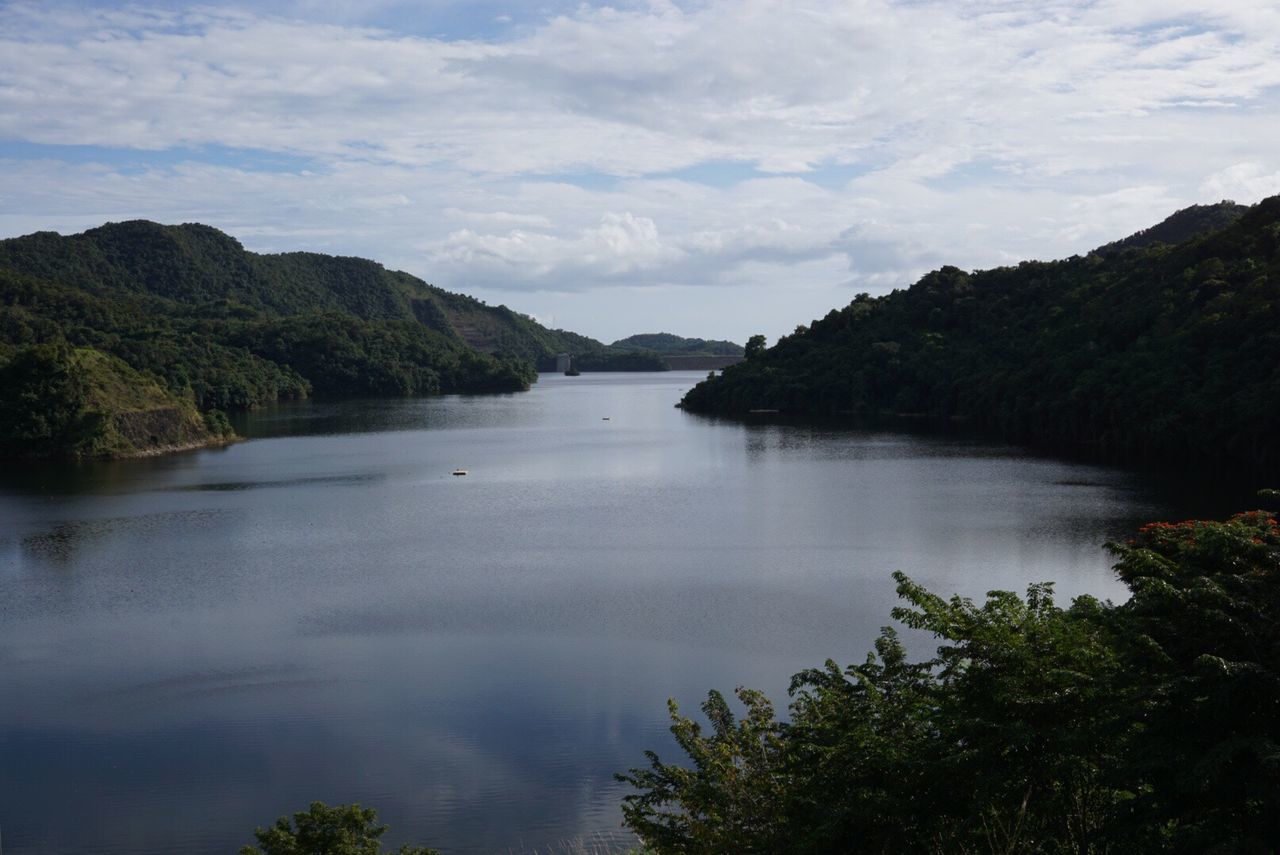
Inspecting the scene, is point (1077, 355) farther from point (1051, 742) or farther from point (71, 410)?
point (1051, 742)

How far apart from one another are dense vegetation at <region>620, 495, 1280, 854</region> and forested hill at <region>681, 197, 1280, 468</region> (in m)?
41.3

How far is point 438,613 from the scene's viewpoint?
80.0ft

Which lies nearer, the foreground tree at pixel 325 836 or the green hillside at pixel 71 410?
the foreground tree at pixel 325 836

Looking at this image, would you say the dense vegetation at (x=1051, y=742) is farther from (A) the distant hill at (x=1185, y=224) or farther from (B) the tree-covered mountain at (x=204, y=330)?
(A) the distant hill at (x=1185, y=224)

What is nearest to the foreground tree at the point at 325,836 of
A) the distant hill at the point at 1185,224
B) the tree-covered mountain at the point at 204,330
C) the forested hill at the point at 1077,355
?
the forested hill at the point at 1077,355

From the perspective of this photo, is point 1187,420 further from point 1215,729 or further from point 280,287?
point 280,287

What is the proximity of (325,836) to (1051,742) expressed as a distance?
7.01 m

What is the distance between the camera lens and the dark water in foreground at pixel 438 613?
50.1 ft

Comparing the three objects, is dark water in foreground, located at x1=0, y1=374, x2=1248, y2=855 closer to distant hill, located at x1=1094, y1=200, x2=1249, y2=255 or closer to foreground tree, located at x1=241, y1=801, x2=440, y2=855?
foreground tree, located at x1=241, y1=801, x2=440, y2=855

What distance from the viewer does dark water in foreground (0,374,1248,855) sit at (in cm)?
1527

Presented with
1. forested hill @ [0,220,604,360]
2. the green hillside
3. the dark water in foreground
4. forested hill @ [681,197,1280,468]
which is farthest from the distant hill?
forested hill @ [0,220,604,360]

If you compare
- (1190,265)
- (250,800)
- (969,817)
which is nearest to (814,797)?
(969,817)

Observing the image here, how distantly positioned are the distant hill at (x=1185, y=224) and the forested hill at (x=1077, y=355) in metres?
21.2

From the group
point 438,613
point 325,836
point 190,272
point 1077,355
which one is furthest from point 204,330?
point 325,836
